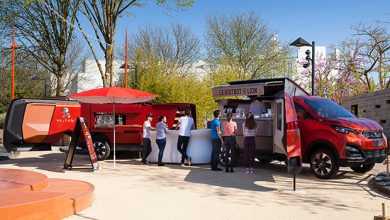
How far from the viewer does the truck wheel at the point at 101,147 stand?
48.6 ft

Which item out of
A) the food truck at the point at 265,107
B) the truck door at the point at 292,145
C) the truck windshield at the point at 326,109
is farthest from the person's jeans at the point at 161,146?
the truck door at the point at 292,145

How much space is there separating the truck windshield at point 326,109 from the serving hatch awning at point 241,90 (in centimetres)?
138

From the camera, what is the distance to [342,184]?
10.2 meters

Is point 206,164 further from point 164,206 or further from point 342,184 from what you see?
point 164,206

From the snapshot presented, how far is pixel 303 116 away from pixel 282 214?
4.65m

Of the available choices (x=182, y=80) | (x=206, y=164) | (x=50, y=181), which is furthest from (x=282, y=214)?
(x=182, y=80)

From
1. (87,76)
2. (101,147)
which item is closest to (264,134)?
(101,147)

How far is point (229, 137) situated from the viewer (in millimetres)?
11914

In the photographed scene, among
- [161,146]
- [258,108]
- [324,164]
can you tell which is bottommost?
[324,164]

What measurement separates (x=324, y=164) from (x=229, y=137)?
2.54m

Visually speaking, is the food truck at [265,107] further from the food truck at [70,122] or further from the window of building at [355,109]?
the window of building at [355,109]

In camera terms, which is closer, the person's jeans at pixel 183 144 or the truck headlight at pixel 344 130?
the truck headlight at pixel 344 130

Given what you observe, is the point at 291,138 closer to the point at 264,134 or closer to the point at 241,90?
the point at 264,134

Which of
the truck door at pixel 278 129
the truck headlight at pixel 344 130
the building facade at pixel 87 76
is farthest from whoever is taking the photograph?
the building facade at pixel 87 76
